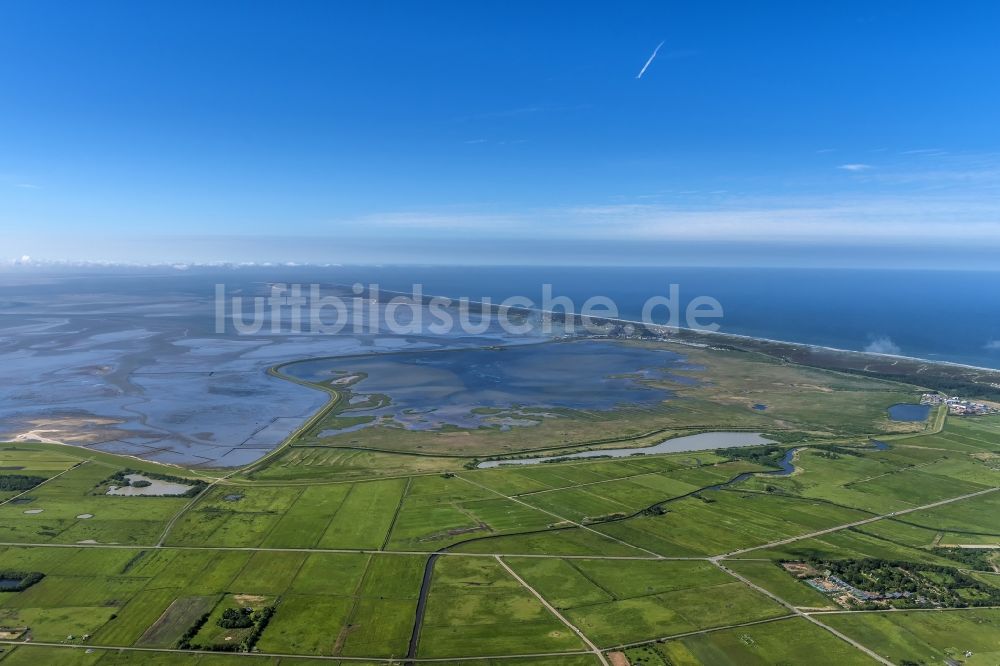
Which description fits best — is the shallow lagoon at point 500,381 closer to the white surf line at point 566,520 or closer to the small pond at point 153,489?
the small pond at point 153,489

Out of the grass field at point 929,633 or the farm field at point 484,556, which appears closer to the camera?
the grass field at point 929,633

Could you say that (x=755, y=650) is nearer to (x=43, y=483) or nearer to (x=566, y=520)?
(x=566, y=520)

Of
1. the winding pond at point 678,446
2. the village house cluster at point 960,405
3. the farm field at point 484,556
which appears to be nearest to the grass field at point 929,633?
the farm field at point 484,556

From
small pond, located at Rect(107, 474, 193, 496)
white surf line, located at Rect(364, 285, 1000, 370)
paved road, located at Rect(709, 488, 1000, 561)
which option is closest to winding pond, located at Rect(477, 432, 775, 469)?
paved road, located at Rect(709, 488, 1000, 561)

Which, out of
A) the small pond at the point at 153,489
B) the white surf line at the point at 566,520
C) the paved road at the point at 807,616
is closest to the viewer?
the paved road at the point at 807,616

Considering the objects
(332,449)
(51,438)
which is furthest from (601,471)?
(51,438)

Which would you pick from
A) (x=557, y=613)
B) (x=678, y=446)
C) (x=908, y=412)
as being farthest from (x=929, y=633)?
(x=908, y=412)
